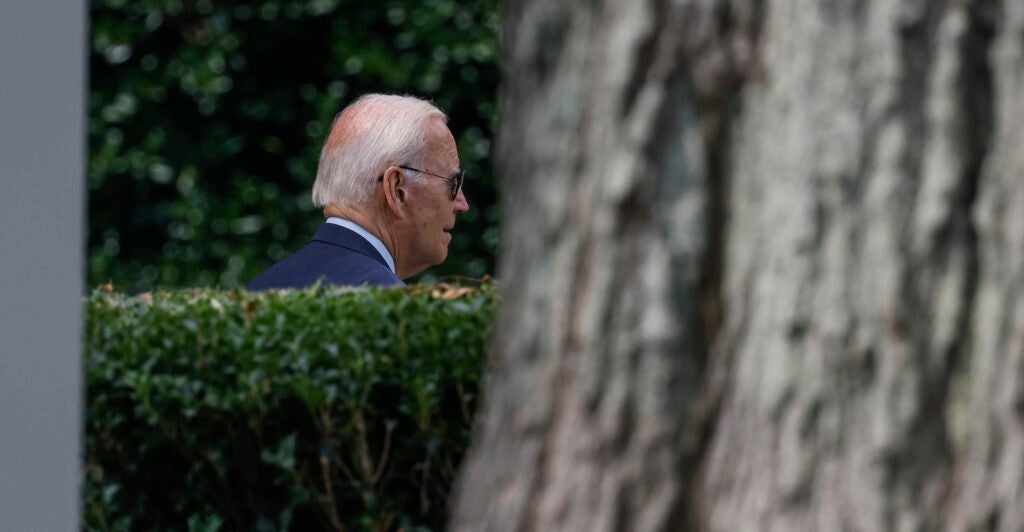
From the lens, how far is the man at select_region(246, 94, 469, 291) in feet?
17.8

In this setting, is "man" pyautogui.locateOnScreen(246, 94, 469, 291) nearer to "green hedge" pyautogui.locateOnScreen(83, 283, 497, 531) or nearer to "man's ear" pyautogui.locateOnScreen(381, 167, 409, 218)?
"man's ear" pyautogui.locateOnScreen(381, 167, 409, 218)

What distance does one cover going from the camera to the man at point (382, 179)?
5.42 m

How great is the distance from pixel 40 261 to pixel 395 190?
203 centimetres

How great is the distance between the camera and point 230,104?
820 cm

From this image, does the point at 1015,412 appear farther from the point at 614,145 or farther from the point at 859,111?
the point at 614,145

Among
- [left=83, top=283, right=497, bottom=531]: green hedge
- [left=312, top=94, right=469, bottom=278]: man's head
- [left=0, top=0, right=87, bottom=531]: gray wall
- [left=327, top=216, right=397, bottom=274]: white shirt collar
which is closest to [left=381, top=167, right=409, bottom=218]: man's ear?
[left=312, top=94, right=469, bottom=278]: man's head

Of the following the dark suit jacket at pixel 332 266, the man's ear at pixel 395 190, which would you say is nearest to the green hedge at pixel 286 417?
the dark suit jacket at pixel 332 266

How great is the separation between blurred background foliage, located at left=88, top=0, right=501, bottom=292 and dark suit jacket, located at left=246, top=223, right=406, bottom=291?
276 cm

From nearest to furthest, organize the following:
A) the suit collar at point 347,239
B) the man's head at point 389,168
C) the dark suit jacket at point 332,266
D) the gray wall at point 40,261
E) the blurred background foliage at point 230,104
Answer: the gray wall at point 40,261, the dark suit jacket at point 332,266, the suit collar at point 347,239, the man's head at point 389,168, the blurred background foliage at point 230,104

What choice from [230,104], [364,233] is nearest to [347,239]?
[364,233]

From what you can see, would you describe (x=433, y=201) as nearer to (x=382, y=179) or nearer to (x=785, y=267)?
(x=382, y=179)

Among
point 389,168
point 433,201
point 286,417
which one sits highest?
point 389,168

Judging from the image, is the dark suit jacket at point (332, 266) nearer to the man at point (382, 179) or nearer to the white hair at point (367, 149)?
the man at point (382, 179)

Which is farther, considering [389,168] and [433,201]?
[433,201]
